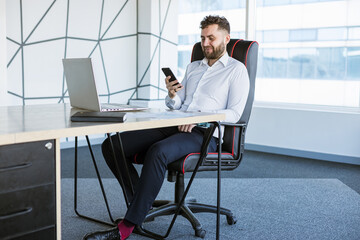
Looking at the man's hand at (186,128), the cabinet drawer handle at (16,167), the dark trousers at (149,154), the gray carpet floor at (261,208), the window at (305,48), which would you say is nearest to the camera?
the cabinet drawer handle at (16,167)

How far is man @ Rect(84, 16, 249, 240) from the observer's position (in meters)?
2.09

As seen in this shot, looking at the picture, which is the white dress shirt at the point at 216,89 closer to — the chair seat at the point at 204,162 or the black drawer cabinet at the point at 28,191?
the chair seat at the point at 204,162

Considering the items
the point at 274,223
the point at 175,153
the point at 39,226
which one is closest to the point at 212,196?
the point at 274,223

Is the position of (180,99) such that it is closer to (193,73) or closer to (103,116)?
(193,73)

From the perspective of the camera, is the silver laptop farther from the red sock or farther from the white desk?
the red sock

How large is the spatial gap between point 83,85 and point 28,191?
0.72 metres

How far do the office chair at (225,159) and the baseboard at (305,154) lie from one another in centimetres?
225

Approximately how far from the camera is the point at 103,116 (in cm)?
170

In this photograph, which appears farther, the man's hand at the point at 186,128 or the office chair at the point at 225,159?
the man's hand at the point at 186,128

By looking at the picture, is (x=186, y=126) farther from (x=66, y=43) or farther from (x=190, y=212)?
(x=66, y=43)

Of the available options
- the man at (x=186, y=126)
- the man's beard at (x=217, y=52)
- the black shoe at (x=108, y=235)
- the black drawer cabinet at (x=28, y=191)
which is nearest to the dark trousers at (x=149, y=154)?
the man at (x=186, y=126)

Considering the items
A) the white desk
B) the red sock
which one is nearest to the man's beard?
the white desk

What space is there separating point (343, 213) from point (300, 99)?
87.0 inches

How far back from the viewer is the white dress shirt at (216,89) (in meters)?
2.50
